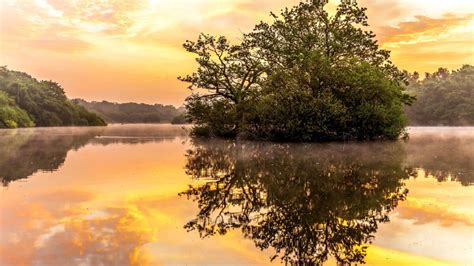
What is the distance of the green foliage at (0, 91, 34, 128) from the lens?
81250mm

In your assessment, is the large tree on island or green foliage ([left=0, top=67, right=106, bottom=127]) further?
green foliage ([left=0, top=67, right=106, bottom=127])

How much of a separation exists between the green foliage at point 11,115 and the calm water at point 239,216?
73189 millimetres

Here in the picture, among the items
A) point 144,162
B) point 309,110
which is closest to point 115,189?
point 144,162

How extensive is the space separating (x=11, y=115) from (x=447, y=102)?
92.0m

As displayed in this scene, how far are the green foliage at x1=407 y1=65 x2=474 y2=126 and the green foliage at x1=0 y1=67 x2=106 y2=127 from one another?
85276 millimetres

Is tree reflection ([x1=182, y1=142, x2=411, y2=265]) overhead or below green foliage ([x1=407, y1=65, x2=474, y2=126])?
below

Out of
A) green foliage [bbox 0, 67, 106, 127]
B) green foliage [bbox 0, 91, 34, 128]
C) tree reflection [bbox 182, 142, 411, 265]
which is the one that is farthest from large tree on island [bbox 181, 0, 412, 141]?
green foliage [bbox 0, 67, 106, 127]

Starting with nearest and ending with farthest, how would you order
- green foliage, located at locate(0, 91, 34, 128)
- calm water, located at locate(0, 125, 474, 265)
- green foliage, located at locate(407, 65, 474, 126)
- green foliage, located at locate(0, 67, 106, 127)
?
calm water, located at locate(0, 125, 474, 265)
green foliage, located at locate(0, 91, 34, 128)
green foliage, located at locate(0, 67, 106, 127)
green foliage, located at locate(407, 65, 474, 126)

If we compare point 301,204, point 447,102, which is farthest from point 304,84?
point 447,102

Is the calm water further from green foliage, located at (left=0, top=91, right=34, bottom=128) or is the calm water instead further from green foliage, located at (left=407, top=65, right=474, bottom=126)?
green foliage, located at (left=407, top=65, right=474, bottom=126)

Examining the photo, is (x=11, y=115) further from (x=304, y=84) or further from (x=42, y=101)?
(x=304, y=84)

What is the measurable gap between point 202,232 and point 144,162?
1314 cm

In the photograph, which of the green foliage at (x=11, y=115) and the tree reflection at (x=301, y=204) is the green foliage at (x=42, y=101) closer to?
the green foliage at (x=11, y=115)

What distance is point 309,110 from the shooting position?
30.9 metres
